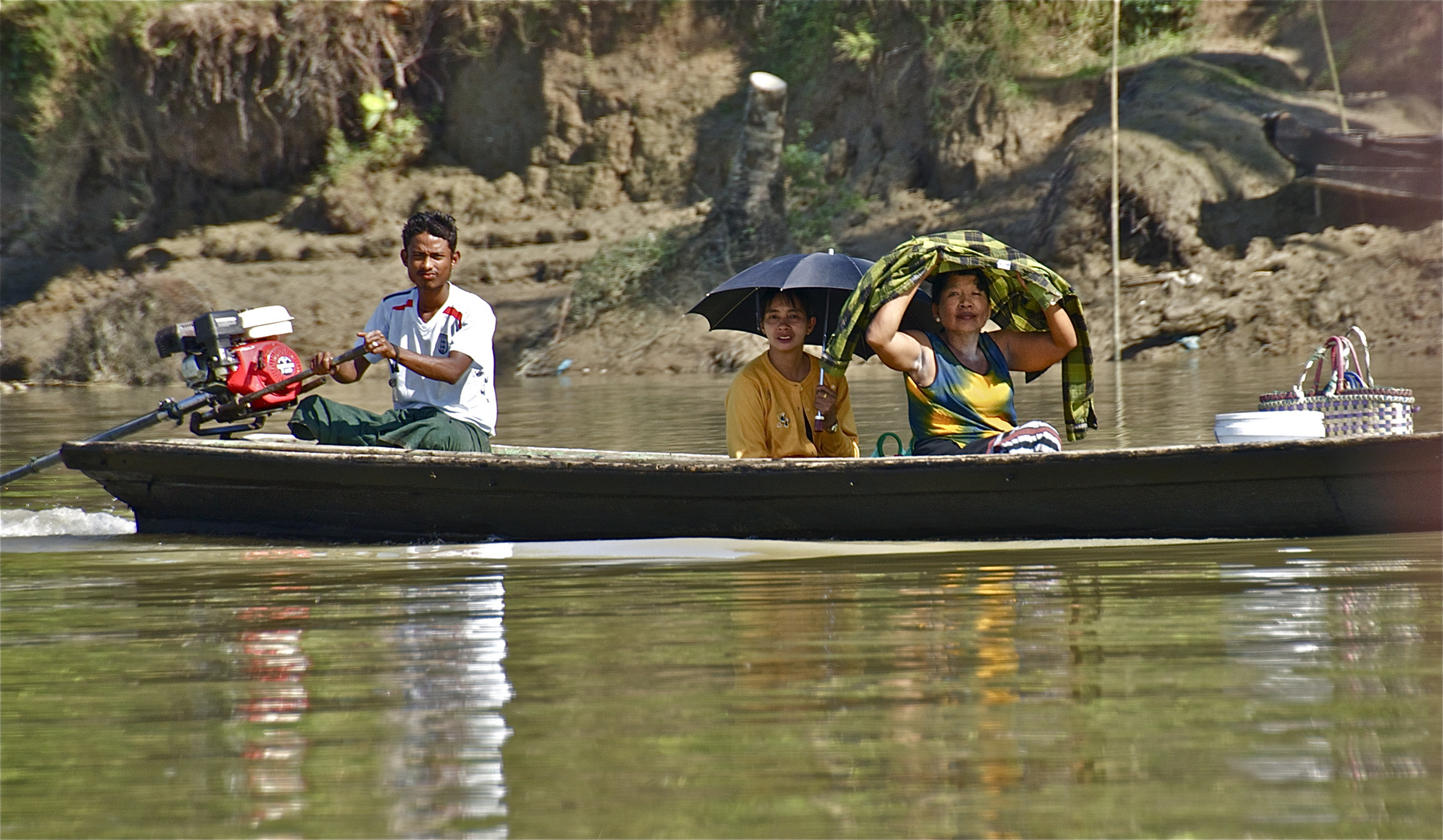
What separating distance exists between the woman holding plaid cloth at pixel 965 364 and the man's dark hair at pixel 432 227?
1.79 meters

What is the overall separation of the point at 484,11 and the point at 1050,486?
53.6 ft

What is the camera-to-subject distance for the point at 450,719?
2.96m

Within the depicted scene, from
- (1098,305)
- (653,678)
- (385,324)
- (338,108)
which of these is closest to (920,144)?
(1098,305)

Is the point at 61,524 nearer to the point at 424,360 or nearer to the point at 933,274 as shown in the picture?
the point at 424,360

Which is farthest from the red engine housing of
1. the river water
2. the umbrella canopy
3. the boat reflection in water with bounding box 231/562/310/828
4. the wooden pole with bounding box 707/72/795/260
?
the wooden pole with bounding box 707/72/795/260

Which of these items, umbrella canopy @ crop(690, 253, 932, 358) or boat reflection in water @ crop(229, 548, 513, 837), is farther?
umbrella canopy @ crop(690, 253, 932, 358)

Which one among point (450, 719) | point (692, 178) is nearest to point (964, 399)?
point (450, 719)

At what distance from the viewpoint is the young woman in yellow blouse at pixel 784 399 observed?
205 inches

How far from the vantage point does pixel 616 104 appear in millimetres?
19516

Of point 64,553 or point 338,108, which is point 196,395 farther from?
point 338,108

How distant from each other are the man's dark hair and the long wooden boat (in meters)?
0.84

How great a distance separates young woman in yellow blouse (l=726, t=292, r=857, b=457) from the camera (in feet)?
17.1

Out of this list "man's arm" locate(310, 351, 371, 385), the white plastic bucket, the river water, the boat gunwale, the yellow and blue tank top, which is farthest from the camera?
"man's arm" locate(310, 351, 371, 385)

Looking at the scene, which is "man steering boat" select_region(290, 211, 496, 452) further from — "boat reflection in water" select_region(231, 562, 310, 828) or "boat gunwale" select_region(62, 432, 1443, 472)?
"boat reflection in water" select_region(231, 562, 310, 828)
